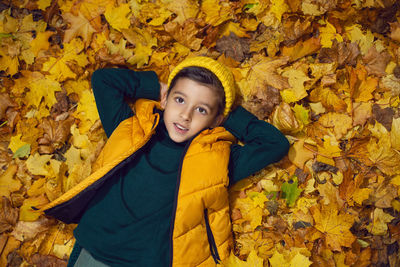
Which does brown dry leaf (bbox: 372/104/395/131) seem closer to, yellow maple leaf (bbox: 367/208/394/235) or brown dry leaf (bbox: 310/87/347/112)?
brown dry leaf (bbox: 310/87/347/112)

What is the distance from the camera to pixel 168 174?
6.97 ft

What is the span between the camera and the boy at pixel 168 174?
6.63ft

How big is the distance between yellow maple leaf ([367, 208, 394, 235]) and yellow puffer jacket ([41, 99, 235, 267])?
1.19 metres

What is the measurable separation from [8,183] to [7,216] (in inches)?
10.7

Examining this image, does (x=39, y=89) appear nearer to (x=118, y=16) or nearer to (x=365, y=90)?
(x=118, y=16)

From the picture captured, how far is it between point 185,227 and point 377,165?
1663 mm

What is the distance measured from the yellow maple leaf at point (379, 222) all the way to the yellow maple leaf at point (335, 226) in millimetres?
246

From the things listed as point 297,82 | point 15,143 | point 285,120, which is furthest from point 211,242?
point 15,143

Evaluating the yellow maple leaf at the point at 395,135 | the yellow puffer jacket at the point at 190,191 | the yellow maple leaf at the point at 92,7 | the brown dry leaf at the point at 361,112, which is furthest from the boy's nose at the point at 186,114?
the yellow maple leaf at the point at 395,135

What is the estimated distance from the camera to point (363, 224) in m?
2.30

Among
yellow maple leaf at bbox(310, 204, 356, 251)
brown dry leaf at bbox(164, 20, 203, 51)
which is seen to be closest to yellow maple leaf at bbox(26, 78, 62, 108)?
brown dry leaf at bbox(164, 20, 203, 51)

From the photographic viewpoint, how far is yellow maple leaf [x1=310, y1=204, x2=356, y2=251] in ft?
7.19

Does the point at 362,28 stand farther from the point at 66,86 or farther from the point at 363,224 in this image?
the point at 66,86

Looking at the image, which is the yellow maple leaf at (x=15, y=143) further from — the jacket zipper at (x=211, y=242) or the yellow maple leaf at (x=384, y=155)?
the yellow maple leaf at (x=384, y=155)
